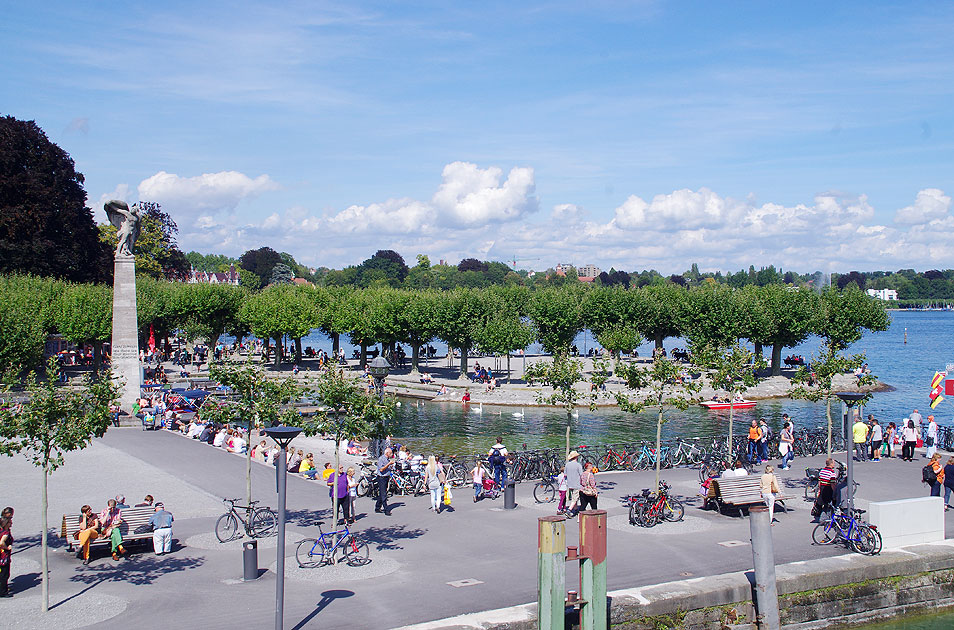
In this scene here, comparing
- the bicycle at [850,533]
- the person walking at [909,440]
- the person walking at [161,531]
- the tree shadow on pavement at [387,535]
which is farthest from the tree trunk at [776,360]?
the person walking at [161,531]

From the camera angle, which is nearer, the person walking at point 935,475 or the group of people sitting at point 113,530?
the group of people sitting at point 113,530

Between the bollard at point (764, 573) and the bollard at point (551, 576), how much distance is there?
12.7ft

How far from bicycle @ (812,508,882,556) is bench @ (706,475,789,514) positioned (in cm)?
186

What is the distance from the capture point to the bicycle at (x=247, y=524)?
18141 millimetres

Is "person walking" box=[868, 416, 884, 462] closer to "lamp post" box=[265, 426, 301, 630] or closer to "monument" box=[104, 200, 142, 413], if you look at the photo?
"lamp post" box=[265, 426, 301, 630]

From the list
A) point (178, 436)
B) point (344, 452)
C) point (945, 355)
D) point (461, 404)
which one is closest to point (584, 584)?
point (344, 452)

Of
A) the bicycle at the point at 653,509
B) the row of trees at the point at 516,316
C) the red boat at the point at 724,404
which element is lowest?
the red boat at the point at 724,404

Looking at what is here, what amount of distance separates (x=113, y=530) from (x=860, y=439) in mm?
22889

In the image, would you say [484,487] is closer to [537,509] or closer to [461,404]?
[537,509]

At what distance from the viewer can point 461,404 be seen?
173 ft

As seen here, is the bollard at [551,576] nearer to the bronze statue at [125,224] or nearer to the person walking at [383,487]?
the person walking at [383,487]

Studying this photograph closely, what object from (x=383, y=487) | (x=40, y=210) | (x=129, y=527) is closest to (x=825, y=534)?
(x=383, y=487)

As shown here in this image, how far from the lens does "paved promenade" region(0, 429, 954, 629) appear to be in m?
13.4

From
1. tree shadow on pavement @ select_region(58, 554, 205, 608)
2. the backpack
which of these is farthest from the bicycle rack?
the backpack
